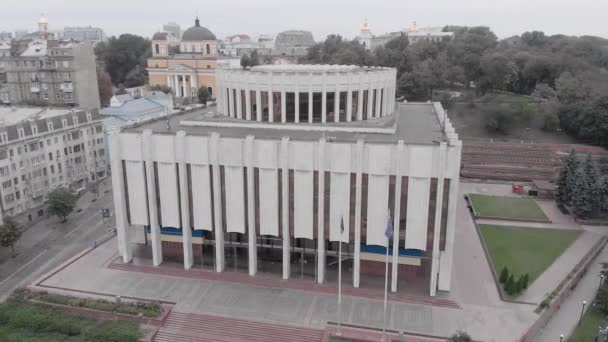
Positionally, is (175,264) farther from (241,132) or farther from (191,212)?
(241,132)

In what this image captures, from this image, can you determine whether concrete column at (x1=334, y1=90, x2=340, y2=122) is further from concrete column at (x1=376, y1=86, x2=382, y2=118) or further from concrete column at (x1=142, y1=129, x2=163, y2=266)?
concrete column at (x1=142, y1=129, x2=163, y2=266)

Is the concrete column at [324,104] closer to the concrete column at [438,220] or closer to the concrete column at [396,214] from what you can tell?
the concrete column at [396,214]

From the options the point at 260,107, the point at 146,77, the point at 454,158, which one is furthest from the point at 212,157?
the point at 146,77

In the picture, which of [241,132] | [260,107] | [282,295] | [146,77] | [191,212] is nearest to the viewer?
[282,295]

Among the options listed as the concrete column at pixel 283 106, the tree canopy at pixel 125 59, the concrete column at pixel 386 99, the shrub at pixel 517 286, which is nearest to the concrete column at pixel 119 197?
the concrete column at pixel 283 106

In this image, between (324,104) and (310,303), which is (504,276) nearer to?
(310,303)

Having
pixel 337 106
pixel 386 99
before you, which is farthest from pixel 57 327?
pixel 386 99

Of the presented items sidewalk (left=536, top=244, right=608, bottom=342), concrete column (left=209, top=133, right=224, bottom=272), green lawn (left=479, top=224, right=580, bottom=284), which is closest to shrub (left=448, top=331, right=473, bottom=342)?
sidewalk (left=536, top=244, right=608, bottom=342)
